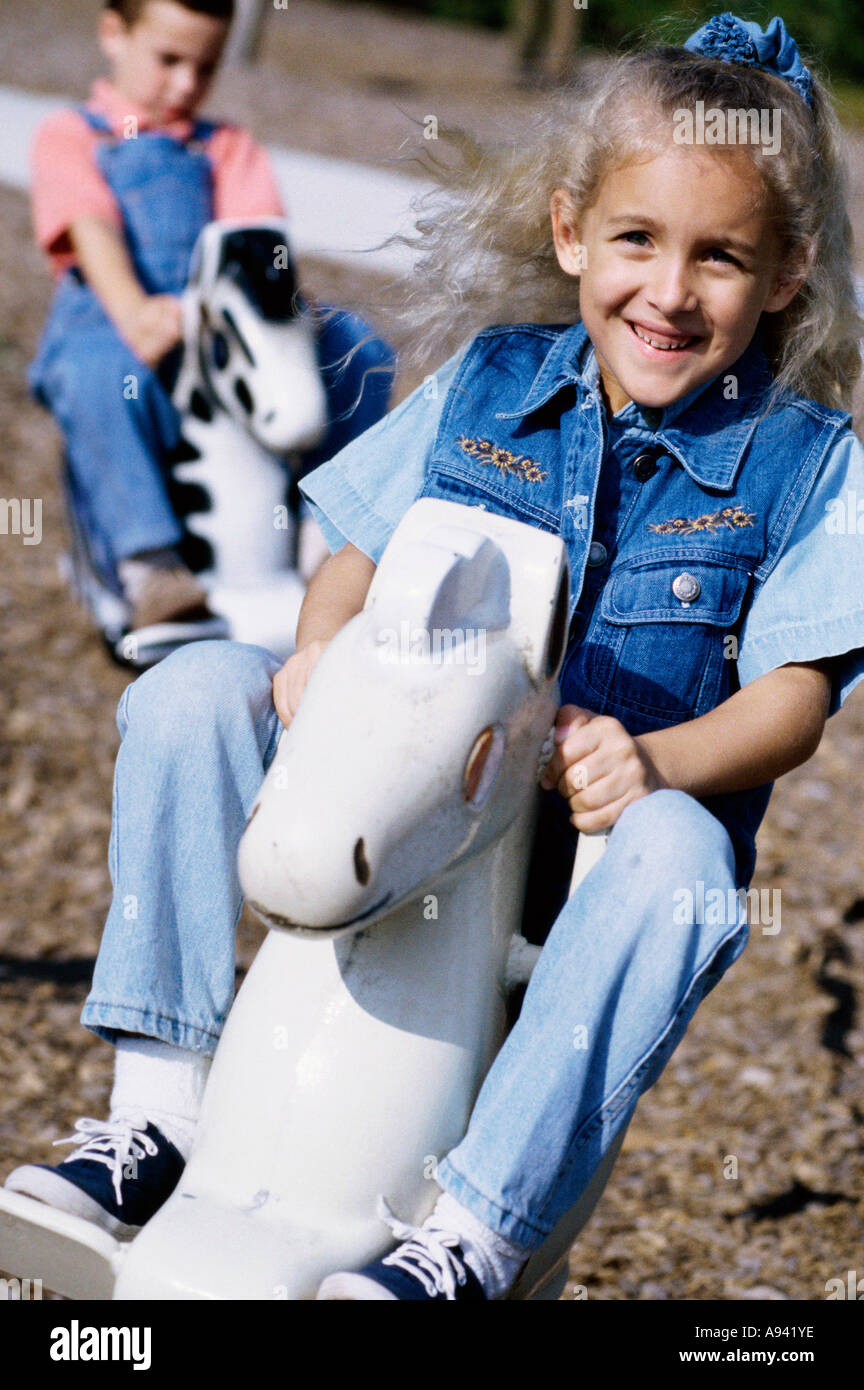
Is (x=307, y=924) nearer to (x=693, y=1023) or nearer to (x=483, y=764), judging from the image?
(x=483, y=764)

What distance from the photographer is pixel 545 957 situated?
1547mm

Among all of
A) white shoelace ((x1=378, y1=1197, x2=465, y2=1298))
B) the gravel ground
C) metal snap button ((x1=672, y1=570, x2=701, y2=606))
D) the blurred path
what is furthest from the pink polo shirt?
white shoelace ((x1=378, y1=1197, x2=465, y2=1298))

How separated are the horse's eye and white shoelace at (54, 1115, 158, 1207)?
516mm

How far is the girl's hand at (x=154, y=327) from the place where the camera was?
12.4ft

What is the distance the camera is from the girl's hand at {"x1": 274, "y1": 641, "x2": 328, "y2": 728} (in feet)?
5.37

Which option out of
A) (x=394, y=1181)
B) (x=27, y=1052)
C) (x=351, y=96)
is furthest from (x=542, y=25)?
(x=394, y=1181)

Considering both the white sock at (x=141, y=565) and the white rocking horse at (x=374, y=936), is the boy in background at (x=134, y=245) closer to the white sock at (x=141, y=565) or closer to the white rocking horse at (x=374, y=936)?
the white sock at (x=141, y=565)

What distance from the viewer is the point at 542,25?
42.7ft

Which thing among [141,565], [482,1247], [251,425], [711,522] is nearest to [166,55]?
[251,425]

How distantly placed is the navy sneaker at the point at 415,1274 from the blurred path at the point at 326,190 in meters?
5.07

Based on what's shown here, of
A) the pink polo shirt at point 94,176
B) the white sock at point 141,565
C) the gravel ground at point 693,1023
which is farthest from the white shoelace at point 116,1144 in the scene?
the pink polo shirt at point 94,176

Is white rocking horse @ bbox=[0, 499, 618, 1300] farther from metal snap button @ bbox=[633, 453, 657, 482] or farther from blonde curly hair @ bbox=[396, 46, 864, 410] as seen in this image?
blonde curly hair @ bbox=[396, 46, 864, 410]

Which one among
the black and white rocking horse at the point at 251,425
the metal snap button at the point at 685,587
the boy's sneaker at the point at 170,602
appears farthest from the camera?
the boy's sneaker at the point at 170,602
